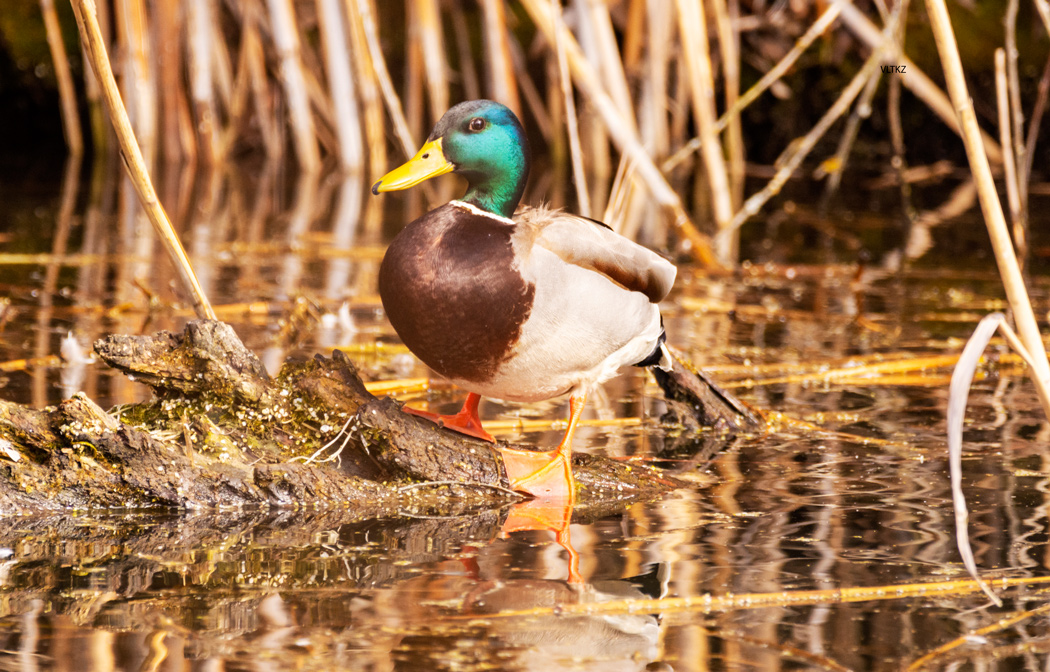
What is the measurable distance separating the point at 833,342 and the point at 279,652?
11.0 ft

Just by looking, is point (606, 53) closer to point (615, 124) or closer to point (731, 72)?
point (615, 124)

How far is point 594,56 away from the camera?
824cm

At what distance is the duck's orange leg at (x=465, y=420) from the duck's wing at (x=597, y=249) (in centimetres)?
46

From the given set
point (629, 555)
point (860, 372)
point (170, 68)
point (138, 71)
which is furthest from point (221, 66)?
point (629, 555)

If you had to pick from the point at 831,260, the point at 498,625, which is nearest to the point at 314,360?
the point at 498,625

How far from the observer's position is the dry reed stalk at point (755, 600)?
2254 mm

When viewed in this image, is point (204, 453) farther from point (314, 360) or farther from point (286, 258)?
point (286, 258)

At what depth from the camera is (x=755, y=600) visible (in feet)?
7.54

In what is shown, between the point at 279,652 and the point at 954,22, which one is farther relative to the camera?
the point at 954,22

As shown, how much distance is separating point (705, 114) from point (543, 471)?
4.34 metres

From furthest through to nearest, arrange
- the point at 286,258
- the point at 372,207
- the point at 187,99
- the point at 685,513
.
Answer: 1. the point at 187,99
2. the point at 372,207
3. the point at 286,258
4. the point at 685,513

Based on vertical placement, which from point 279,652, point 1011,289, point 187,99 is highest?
point 187,99

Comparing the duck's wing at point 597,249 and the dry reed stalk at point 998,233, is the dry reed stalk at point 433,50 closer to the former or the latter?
the duck's wing at point 597,249

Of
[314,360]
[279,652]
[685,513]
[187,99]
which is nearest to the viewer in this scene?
[279,652]
